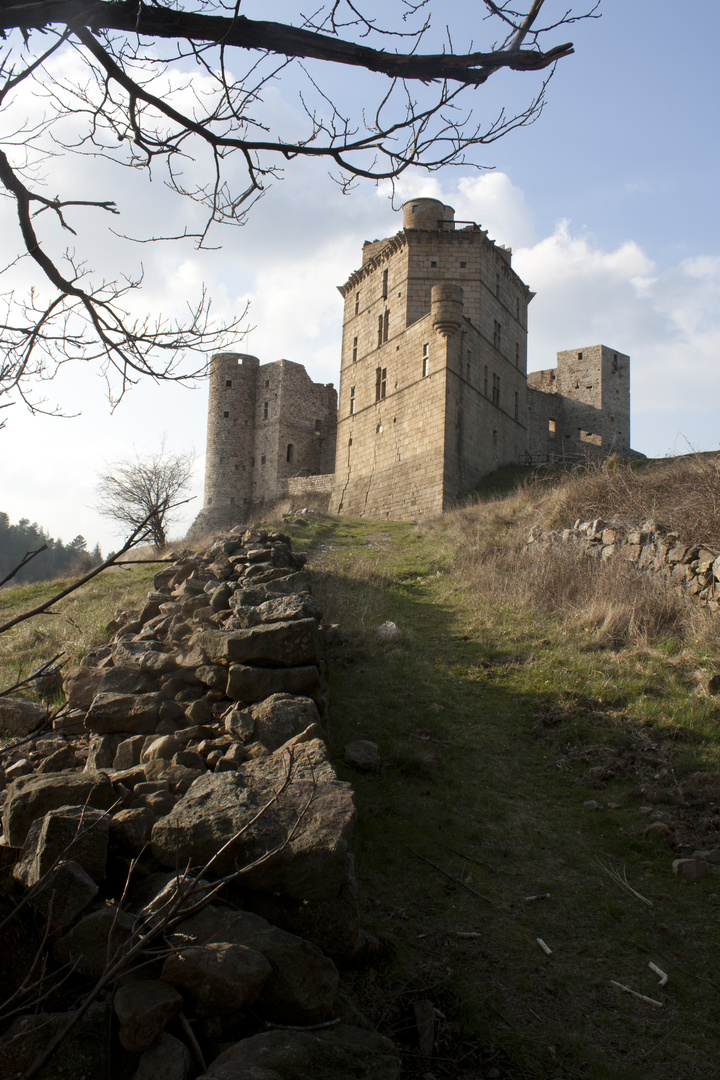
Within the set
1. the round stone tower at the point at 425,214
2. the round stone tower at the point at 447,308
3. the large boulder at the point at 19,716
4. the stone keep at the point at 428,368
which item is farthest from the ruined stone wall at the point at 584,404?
the large boulder at the point at 19,716

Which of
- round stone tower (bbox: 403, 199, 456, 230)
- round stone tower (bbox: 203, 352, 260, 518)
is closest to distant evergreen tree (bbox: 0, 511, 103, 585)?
round stone tower (bbox: 203, 352, 260, 518)

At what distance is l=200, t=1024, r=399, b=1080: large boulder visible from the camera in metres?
1.89

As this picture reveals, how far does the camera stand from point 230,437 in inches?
1481

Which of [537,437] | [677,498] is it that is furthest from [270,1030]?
[537,437]

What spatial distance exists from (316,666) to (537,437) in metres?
37.6

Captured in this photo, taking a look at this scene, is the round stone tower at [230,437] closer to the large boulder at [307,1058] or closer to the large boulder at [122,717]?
the large boulder at [122,717]

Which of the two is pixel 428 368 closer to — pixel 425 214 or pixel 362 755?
pixel 425 214

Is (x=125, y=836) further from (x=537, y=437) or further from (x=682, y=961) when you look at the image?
(x=537, y=437)

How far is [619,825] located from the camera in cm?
457

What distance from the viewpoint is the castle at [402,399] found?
24578 millimetres

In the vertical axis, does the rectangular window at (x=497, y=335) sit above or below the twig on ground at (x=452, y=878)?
above

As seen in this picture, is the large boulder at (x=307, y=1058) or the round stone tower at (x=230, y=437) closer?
the large boulder at (x=307, y=1058)

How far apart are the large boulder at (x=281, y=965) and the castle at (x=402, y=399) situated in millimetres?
20992

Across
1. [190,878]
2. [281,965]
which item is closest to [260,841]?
[190,878]
